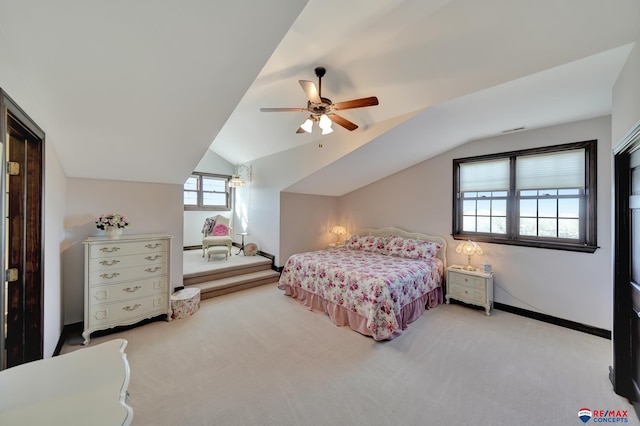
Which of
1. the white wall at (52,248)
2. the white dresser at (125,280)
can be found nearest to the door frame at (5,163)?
the white wall at (52,248)

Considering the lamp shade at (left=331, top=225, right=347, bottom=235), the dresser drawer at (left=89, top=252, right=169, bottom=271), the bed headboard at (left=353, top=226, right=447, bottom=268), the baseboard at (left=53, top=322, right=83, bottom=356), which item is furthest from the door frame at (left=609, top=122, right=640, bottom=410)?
the baseboard at (left=53, top=322, right=83, bottom=356)

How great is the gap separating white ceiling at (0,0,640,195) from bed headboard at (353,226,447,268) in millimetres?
1791

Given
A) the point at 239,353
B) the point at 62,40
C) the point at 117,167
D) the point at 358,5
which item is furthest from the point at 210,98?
the point at 239,353

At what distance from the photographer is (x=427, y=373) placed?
216 cm

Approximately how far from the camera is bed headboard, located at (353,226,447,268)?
4.09 m

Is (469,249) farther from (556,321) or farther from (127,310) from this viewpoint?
(127,310)

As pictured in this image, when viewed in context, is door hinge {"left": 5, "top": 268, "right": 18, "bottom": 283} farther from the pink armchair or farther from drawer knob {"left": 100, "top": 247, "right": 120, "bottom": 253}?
the pink armchair

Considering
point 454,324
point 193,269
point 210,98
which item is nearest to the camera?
point 210,98

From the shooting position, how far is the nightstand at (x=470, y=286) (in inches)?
132

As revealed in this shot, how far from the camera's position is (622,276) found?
1920 mm

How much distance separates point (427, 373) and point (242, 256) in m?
4.37

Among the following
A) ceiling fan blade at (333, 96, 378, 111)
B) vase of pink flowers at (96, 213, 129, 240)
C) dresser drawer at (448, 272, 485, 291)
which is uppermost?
ceiling fan blade at (333, 96, 378, 111)

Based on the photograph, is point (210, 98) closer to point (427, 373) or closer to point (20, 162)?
point (20, 162)

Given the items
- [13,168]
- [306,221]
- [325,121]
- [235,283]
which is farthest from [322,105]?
[235,283]
